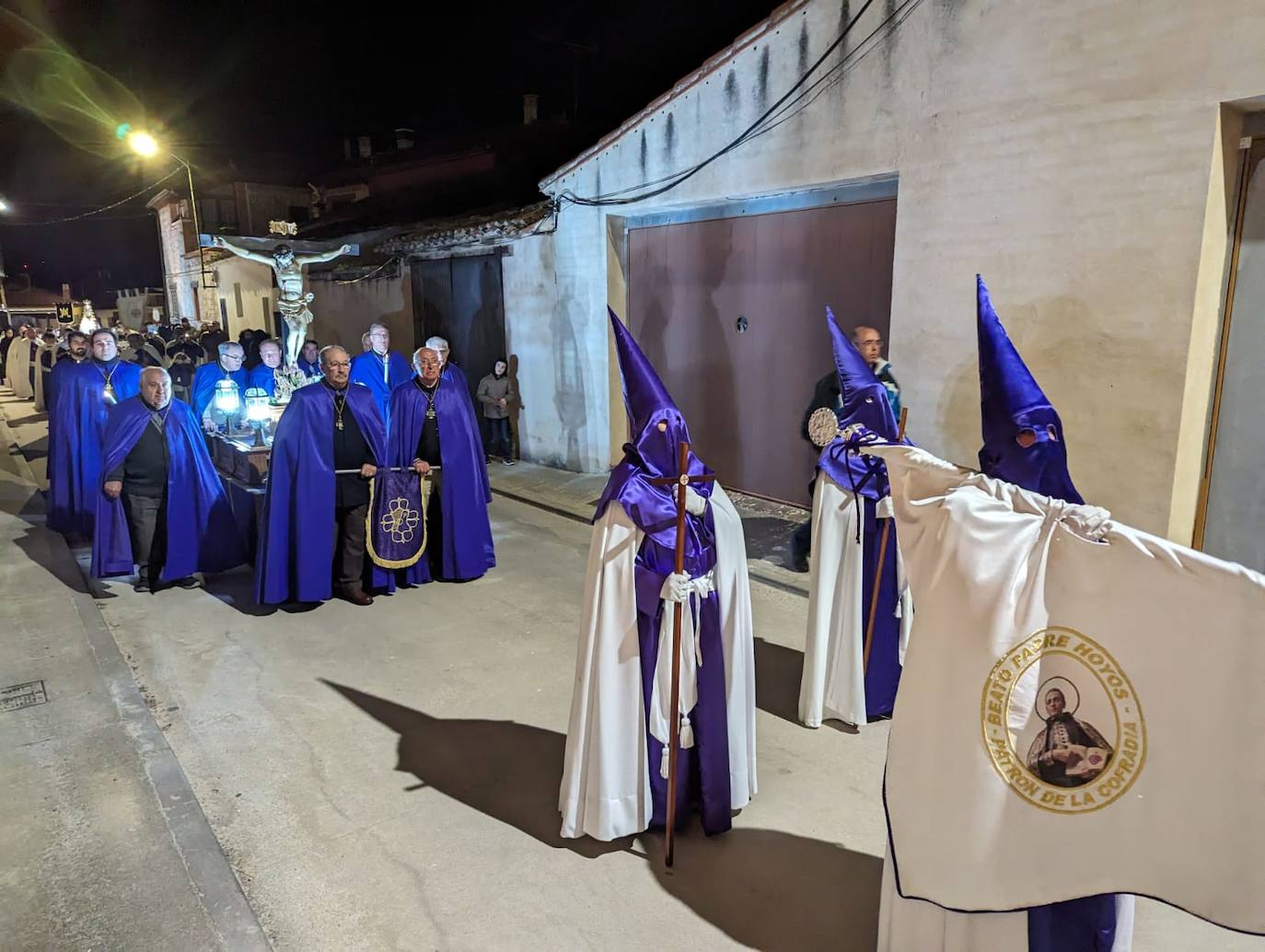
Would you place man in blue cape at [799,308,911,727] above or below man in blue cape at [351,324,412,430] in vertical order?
below

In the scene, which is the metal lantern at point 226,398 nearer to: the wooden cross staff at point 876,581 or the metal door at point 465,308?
the metal door at point 465,308

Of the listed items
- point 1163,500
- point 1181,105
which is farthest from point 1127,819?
point 1181,105

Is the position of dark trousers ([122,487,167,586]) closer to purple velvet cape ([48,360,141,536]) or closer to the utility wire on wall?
purple velvet cape ([48,360,141,536])

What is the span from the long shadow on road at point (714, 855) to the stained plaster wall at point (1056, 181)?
3718mm

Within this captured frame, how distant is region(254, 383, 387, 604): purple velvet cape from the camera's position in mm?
6109

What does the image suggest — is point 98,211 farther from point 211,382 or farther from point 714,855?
point 714,855

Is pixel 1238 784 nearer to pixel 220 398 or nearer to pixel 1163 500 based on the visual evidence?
pixel 1163 500

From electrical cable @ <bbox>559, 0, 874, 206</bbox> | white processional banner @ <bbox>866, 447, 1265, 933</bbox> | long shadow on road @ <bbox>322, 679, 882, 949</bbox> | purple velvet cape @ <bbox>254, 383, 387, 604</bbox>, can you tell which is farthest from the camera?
electrical cable @ <bbox>559, 0, 874, 206</bbox>

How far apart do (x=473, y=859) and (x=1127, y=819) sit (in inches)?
98.0

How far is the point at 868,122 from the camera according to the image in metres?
6.91

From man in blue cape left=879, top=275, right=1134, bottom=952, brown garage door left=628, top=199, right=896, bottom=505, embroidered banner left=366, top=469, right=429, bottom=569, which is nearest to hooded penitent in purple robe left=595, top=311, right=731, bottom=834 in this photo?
man in blue cape left=879, top=275, right=1134, bottom=952

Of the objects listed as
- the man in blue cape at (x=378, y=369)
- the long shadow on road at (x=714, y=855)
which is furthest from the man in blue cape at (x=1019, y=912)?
the man in blue cape at (x=378, y=369)

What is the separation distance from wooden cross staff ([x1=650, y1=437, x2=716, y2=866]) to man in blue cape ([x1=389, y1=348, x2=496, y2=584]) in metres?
3.91

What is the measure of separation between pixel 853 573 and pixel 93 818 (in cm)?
381
